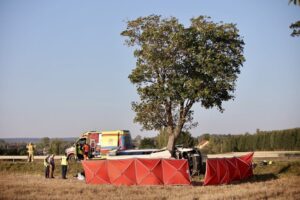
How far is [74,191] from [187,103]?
52.3 feet

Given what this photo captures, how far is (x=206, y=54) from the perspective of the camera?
119 ft

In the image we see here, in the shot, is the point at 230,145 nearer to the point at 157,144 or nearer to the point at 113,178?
the point at 157,144

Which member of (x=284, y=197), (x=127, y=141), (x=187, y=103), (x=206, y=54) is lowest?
(x=284, y=197)

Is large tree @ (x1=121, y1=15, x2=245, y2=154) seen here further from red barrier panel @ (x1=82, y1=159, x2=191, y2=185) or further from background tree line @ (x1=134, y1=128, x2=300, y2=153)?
background tree line @ (x1=134, y1=128, x2=300, y2=153)

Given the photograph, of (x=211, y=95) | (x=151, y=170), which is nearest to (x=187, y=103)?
(x=211, y=95)

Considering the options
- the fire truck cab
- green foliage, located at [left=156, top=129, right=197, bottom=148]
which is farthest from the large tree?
green foliage, located at [left=156, top=129, right=197, bottom=148]

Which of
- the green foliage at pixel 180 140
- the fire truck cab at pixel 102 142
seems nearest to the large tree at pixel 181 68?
the fire truck cab at pixel 102 142

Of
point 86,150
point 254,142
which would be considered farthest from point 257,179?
point 254,142

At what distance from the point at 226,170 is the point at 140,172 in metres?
5.01

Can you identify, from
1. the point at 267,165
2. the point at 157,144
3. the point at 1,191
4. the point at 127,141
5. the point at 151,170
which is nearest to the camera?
the point at 1,191

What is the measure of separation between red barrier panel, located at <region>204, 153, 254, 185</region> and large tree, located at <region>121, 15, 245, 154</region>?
690cm

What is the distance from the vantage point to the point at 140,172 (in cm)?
2709

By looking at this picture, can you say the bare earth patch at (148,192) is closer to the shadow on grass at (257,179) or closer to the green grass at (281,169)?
the shadow on grass at (257,179)

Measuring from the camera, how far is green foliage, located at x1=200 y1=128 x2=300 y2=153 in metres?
58.3
